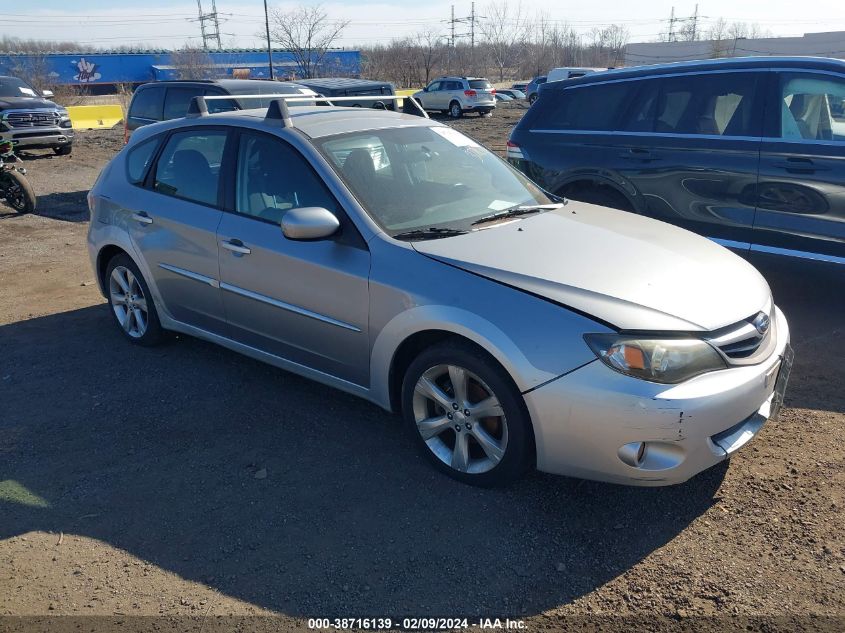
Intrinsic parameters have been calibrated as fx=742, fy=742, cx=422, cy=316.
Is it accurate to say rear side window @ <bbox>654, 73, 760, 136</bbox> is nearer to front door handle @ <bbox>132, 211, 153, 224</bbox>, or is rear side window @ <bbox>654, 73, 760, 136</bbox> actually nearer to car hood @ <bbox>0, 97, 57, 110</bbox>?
front door handle @ <bbox>132, 211, 153, 224</bbox>

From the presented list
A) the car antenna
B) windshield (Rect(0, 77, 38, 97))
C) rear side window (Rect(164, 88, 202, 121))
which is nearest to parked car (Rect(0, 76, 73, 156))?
windshield (Rect(0, 77, 38, 97))

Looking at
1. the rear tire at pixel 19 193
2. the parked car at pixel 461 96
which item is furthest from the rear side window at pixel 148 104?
the parked car at pixel 461 96

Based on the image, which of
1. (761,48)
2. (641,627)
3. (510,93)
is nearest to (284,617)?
(641,627)

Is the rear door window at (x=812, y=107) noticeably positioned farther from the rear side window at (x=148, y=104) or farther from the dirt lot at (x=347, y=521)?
the rear side window at (x=148, y=104)

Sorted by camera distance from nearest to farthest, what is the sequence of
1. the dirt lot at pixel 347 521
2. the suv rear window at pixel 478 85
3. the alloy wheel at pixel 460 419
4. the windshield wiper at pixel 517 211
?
the dirt lot at pixel 347 521
the alloy wheel at pixel 460 419
the windshield wiper at pixel 517 211
the suv rear window at pixel 478 85

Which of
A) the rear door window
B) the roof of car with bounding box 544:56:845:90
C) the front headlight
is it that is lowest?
the front headlight

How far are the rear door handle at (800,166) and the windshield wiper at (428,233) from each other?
125 inches

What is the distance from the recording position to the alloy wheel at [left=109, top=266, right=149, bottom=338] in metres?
5.41

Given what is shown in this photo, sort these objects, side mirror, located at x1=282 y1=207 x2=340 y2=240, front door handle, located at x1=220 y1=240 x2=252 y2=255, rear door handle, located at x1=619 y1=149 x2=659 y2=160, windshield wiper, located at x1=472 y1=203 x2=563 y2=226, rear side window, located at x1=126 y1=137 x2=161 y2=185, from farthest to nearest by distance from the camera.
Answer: rear door handle, located at x1=619 y1=149 x2=659 y2=160 → rear side window, located at x1=126 y1=137 x2=161 y2=185 → front door handle, located at x1=220 y1=240 x2=252 y2=255 → windshield wiper, located at x1=472 y1=203 x2=563 y2=226 → side mirror, located at x1=282 y1=207 x2=340 y2=240

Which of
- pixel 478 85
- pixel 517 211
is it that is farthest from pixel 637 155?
pixel 478 85

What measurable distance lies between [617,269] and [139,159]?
3586mm

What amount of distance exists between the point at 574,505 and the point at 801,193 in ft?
11.6

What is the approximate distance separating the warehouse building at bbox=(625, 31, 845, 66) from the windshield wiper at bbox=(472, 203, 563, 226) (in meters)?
56.0

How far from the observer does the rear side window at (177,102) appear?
36.7ft
